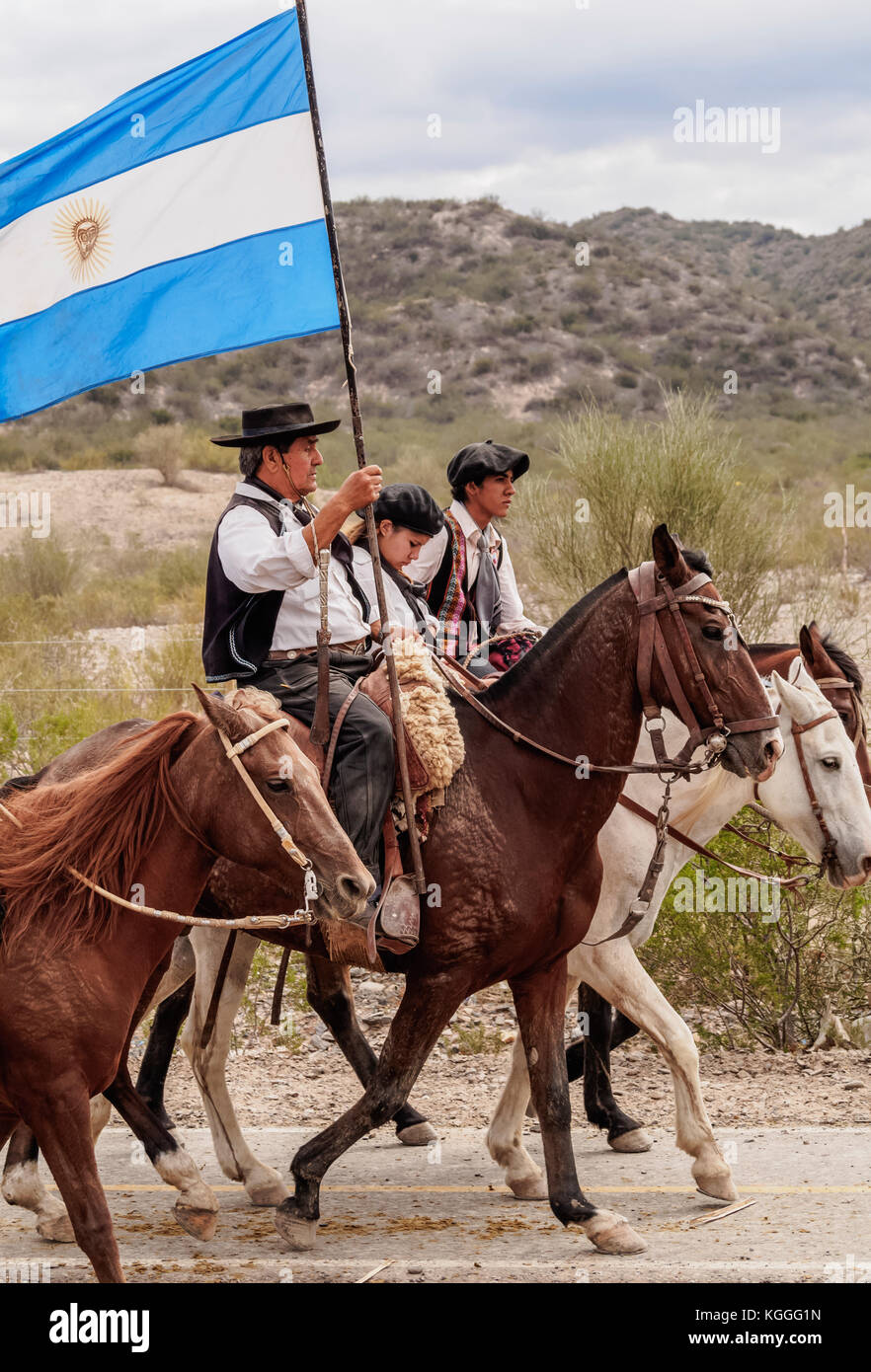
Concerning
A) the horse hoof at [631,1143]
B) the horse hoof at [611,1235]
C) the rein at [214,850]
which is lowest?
the horse hoof at [631,1143]

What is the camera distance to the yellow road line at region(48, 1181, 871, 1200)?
5996 mm

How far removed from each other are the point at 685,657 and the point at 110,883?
2.25 meters

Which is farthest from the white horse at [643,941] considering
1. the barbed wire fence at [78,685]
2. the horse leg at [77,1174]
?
the barbed wire fence at [78,685]

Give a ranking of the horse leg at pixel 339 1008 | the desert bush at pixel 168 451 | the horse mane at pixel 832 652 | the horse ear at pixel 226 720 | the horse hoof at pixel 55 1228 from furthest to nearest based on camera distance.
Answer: the desert bush at pixel 168 451
the horse mane at pixel 832 652
the horse leg at pixel 339 1008
the horse hoof at pixel 55 1228
the horse ear at pixel 226 720

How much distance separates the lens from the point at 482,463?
277 inches

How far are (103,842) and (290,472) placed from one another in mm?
1866

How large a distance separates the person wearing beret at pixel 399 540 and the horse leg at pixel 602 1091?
2.00m

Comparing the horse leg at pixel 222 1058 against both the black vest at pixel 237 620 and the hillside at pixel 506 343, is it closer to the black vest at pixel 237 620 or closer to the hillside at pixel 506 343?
the black vest at pixel 237 620

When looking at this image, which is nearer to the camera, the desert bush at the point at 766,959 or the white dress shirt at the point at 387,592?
the white dress shirt at the point at 387,592

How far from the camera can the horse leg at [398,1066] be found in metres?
5.31

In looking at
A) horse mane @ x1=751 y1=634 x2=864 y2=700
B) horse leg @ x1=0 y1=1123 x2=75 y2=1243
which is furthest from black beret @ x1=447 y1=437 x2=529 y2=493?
horse leg @ x1=0 y1=1123 x2=75 y2=1243

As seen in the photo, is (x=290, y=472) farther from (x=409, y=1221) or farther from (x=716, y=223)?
(x=716, y=223)

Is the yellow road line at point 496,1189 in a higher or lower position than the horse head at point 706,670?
lower

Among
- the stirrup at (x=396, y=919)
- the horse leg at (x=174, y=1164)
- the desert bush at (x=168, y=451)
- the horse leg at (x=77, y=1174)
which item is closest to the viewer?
the horse leg at (x=77, y=1174)
